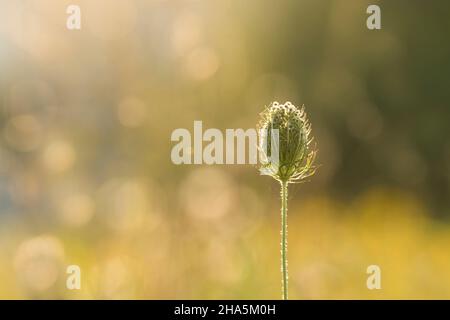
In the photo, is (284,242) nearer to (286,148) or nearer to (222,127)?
(286,148)

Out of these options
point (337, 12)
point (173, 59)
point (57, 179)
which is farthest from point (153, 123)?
point (337, 12)

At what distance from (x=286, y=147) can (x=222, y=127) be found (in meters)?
1.73

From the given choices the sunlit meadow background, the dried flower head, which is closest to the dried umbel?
the dried flower head

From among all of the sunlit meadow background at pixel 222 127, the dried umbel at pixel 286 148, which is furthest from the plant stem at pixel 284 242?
the sunlit meadow background at pixel 222 127

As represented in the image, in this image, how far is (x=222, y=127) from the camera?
14.1 ft

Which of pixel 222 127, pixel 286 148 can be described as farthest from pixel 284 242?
pixel 222 127

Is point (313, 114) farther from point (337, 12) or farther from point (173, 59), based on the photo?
point (173, 59)

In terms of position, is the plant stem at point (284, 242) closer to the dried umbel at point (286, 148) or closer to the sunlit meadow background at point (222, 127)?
the dried umbel at point (286, 148)

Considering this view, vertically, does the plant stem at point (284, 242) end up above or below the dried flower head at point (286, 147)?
below

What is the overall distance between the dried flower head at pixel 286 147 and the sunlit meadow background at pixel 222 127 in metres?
1.50

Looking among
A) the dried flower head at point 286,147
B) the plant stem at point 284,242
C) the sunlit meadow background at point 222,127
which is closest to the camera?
the plant stem at point 284,242

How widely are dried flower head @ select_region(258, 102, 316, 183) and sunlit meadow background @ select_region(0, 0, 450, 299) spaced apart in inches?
58.9

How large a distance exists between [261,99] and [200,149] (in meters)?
0.84

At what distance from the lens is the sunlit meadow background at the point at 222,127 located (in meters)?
4.03
